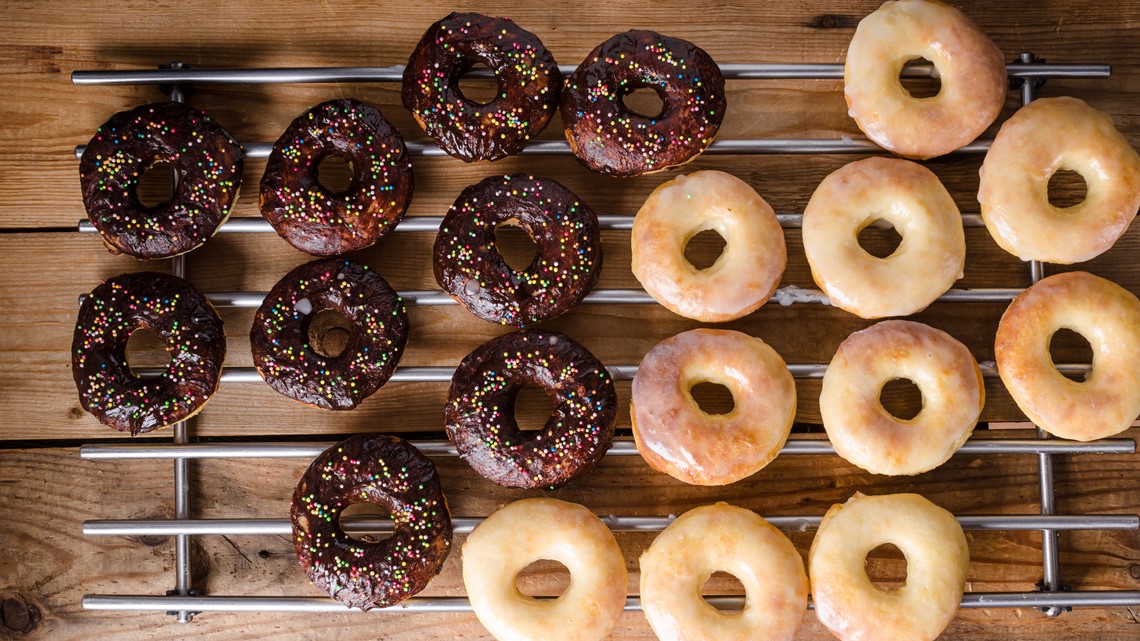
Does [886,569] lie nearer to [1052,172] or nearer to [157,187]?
[1052,172]

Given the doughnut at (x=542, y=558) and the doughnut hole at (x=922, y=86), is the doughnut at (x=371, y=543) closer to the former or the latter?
the doughnut at (x=542, y=558)

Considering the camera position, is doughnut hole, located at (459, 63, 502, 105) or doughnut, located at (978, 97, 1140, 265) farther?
doughnut hole, located at (459, 63, 502, 105)

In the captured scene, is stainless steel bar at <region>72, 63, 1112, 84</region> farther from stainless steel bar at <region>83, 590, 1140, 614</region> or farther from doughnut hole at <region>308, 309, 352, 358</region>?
stainless steel bar at <region>83, 590, 1140, 614</region>

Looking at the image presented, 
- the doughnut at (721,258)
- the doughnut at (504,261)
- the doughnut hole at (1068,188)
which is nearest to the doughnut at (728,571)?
the doughnut at (721,258)

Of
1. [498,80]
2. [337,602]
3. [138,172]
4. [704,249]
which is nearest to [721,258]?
[704,249]

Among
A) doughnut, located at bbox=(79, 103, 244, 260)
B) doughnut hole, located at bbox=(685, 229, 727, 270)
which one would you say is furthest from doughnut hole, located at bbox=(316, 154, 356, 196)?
doughnut hole, located at bbox=(685, 229, 727, 270)

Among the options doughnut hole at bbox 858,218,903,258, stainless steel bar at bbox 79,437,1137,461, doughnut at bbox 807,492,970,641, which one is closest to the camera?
doughnut at bbox 807,492,970,641
